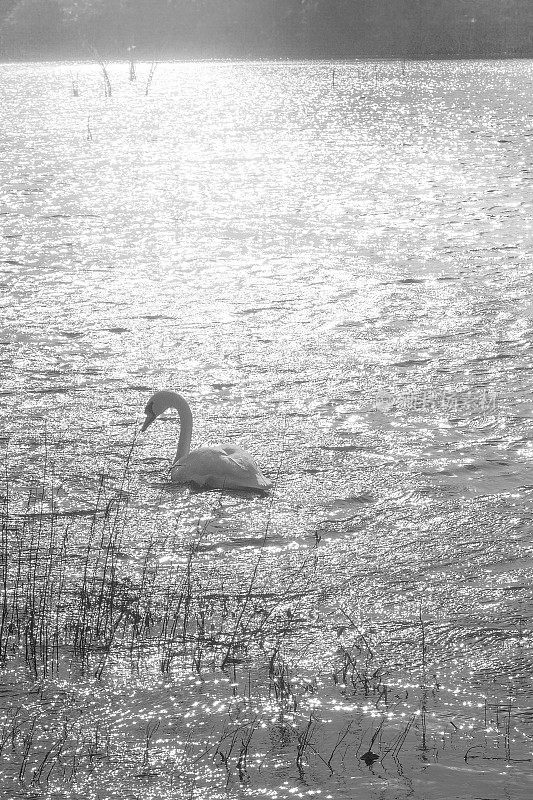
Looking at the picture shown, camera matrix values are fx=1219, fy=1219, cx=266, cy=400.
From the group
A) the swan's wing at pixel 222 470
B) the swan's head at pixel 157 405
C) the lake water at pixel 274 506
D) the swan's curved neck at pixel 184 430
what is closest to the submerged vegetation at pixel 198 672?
the lake water at pixel 274 506

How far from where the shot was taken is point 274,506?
31.3ft

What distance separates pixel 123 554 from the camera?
8594 mm

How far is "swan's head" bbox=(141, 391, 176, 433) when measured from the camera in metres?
10.5

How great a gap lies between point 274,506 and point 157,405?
1.74 meters

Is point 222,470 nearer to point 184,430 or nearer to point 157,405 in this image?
point 184,430

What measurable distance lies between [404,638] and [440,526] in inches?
73.9

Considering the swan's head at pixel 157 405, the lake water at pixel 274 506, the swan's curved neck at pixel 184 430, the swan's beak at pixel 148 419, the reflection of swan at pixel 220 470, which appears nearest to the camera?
the lake water at pixel 274 506

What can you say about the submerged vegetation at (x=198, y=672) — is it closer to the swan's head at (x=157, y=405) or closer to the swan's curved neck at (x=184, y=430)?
the swan's curved neck at (x=184, y=430)

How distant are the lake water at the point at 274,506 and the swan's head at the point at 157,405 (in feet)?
0.89

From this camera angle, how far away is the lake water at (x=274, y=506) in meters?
6.23

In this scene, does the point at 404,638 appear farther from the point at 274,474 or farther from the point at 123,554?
the point at 274,474

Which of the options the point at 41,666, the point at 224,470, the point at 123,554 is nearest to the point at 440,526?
the point at 224,470

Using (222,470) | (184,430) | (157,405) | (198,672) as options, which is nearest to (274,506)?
(222,470)

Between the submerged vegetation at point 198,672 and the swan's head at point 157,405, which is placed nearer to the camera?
the submerged vegetation at point 198,672
